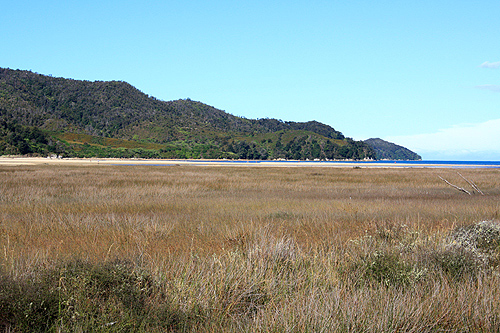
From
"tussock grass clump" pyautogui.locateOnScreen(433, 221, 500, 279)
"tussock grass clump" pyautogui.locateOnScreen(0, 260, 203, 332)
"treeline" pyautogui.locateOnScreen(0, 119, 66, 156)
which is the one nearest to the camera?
"tussock grass clump" pyautogui.locateOnScreen(0, 260, 203, 332)

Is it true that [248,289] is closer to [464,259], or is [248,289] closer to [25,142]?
[464,259]

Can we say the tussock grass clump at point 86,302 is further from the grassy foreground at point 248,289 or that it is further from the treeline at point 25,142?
Result: the treeline at point 25,142

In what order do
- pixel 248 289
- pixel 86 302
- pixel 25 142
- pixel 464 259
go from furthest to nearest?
pixel 25 142 < pixel 464 259 < pixel 248 289 < pixel 86 302

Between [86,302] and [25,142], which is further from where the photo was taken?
[25,142]

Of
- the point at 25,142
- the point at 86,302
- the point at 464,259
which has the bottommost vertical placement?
the point at 86,302

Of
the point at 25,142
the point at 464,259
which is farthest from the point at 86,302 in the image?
the point at 25,142

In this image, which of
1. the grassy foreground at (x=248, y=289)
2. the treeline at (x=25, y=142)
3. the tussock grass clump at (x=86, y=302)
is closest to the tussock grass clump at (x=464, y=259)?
the grassy foreground at (x=248, y=289)

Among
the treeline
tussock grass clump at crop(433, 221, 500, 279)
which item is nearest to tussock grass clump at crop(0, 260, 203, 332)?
tussock grass clump at crop(433, 221, 500, 279)

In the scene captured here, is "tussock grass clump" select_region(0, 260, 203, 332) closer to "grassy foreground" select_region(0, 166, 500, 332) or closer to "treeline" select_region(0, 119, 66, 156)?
"grassy foreground" select_region(0, 166, 500, 332)

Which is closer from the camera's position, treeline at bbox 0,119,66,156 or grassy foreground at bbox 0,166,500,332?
grassy foreground at bbox 0,166,500,332

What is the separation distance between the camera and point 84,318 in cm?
442

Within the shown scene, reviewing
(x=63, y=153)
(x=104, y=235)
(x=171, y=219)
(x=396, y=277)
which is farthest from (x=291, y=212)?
(x=63, y=153)

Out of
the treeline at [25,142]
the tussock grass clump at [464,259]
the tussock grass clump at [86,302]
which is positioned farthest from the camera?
the treeline at [25,142]

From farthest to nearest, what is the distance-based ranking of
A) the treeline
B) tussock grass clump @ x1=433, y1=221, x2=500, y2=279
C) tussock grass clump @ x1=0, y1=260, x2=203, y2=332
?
the treeline
tussock grass clump @ x1=433, y1=221, x2=500, y2=279
tussock grass clump @ x1=0, y1=260, x2=203, y2=332
